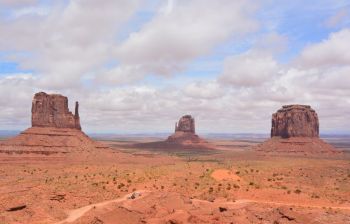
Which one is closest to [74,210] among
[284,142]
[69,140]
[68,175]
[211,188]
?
[211,188]

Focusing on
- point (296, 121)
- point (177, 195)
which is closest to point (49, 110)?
point (177, 195)

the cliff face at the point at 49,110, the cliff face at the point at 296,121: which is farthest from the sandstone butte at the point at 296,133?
the cliff face at the point at 49,110

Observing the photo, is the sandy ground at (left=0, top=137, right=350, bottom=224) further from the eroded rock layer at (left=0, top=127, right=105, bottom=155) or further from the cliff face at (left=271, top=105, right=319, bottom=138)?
the cliff face at (left=271, top=105, right=319, bottom=138)

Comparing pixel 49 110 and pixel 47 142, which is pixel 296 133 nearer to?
pixel 49 110

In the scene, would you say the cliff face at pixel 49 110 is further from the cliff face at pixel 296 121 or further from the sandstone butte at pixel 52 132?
the cliff face at pixel 296 121

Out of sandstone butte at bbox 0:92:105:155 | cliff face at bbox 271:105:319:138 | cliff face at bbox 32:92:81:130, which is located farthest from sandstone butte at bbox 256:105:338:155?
cliff face at bbox 32:92:81:130
